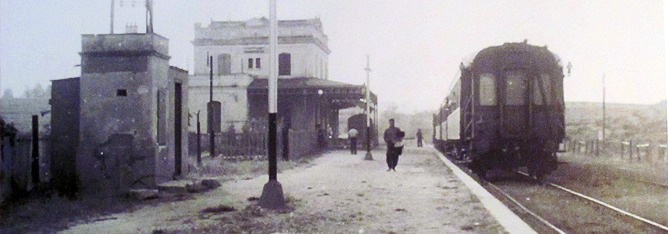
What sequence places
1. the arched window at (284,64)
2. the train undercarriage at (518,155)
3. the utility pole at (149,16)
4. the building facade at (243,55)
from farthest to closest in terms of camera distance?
1. the arched window at (284,64)
2. the building facade at (243,55)
3. the train undercarriage at (518,155)
4. the utility pole at (149,16)

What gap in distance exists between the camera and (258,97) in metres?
35.6

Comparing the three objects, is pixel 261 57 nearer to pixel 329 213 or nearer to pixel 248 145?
pixel 248 145

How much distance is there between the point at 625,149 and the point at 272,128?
77.3 ft

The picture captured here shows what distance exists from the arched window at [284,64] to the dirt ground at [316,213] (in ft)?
90.2

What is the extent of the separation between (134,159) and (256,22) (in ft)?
87.8

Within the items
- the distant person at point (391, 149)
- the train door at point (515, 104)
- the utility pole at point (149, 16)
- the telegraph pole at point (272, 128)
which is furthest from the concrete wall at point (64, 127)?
the train door at point (515, 104)

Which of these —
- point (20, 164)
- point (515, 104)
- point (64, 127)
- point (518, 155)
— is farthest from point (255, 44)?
point (20, 164)

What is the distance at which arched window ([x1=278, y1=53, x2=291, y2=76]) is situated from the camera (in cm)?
4045

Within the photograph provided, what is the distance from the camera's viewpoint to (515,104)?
52.3ft

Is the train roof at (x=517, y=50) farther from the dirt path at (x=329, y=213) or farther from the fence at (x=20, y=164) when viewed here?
the fence at (x=20, y=164)

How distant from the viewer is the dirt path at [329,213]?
7.79 m

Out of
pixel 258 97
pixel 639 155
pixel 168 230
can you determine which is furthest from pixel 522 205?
pixel 258 97

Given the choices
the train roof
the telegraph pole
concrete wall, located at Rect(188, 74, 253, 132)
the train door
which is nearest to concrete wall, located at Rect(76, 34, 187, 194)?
the telegraph pole

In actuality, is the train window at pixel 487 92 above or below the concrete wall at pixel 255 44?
below
